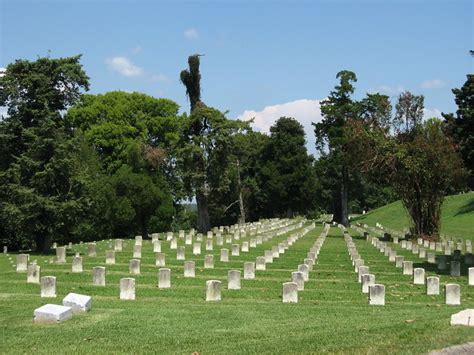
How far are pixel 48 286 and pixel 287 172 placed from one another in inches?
2464

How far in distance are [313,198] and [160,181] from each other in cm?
2518

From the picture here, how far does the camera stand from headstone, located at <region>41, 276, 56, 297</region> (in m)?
17.7

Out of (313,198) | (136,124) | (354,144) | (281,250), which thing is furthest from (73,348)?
(313,198)

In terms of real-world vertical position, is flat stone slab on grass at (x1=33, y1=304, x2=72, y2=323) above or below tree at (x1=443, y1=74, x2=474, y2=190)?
below

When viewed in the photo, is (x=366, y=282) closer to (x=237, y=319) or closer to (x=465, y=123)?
(x=237, y=319)

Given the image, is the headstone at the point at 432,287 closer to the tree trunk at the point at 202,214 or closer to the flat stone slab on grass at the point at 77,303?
the flat stone slab on grass at the point at 77,303

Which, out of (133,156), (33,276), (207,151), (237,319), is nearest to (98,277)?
(33,276)

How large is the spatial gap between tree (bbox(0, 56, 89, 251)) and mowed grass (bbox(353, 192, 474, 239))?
94.7 ft

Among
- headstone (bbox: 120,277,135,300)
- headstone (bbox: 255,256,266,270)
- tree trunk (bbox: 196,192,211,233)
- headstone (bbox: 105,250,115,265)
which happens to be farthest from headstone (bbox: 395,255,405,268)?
tree trunk (bbox: 196,192,211,233)

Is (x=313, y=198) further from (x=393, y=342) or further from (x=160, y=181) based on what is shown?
(x=393, y=342)

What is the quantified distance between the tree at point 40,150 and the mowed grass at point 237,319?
27.6 feet

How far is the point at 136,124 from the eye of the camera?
219ft

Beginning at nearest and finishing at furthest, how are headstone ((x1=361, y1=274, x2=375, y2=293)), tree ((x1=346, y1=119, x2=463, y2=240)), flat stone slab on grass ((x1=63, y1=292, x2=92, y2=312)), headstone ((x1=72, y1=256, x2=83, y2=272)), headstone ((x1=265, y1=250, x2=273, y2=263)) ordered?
flat stone slab on grass ((x1=63, y1=292, x2=92, y2=312))
headstone ((x1=361, y1=274, x2=375, y2=293))
headstone ((x1=72, y1=256, x2=83, y2=272))
headstone ((x1=265, y1=250, x2=273, y2=263))
tree ((x1=346, y1=119, x2=463, y2=240))

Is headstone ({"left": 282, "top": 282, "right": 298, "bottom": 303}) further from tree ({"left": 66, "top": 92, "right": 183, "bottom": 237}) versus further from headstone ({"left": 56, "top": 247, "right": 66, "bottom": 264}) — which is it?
tree ({"left": 66, "top": 92, "right": 183, "bottom": 237})
